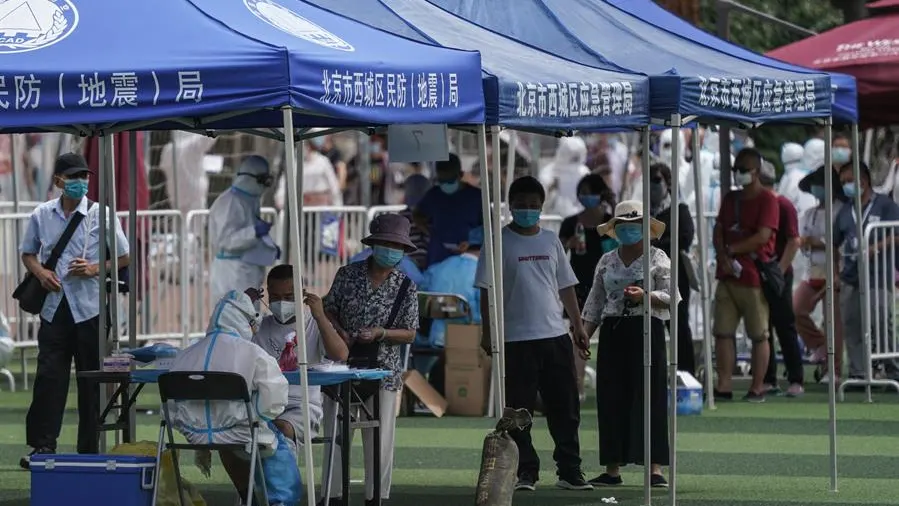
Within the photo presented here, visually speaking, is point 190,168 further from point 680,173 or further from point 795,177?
point 795,177

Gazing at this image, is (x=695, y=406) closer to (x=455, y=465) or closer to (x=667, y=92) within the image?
(x=455, y=465)

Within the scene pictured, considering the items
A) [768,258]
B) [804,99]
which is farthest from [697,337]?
[804,99]

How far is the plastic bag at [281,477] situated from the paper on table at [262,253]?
711 centimetres

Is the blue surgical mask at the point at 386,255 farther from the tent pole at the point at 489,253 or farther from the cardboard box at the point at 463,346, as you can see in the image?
the cardboard box at the point at 463,346

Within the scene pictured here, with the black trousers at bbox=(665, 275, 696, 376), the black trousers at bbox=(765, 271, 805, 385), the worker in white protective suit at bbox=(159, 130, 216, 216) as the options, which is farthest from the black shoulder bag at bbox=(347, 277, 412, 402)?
the worker in white protective suit at bbox=(159, 130, 216, 216)

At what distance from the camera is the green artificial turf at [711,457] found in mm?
12242

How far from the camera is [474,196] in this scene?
1705 cm

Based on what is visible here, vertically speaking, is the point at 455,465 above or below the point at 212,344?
below

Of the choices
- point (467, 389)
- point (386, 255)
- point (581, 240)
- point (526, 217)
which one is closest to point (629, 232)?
point (526, 217)

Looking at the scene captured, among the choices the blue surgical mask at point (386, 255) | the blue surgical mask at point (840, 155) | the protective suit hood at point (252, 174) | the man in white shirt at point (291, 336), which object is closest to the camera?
the man in white shirt at point (291, 336)

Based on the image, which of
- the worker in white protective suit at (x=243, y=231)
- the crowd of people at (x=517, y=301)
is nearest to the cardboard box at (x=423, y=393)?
the crowd of people at (x=517, y=301)

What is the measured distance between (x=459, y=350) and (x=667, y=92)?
17.9 ft

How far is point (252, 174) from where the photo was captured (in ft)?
56.2

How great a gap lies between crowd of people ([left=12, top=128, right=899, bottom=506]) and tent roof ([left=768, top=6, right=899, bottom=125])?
0.82 metres
